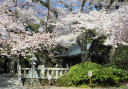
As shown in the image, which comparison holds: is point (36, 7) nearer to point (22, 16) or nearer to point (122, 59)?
point (22, 16)

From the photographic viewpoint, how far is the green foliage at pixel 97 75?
9.17 meters

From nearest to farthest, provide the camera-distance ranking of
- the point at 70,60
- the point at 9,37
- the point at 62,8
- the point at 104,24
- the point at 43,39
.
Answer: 1. the point at 104,24
2. the point at 9,37
3. the point at 43,39
4. the point at 62,8
5. the point at 70,60

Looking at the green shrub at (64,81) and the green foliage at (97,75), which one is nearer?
the green foliage at (97,75)

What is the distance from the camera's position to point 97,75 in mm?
9117

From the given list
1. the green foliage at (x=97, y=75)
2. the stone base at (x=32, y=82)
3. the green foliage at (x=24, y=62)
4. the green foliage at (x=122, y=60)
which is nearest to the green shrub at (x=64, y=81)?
the green foliage at (x=97, y=75)

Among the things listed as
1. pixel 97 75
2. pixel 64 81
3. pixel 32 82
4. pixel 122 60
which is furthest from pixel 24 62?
pixel 122 60

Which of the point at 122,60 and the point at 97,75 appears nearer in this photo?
the point at 97,75

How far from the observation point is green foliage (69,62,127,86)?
9173 mm

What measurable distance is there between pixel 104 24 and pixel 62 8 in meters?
5.71

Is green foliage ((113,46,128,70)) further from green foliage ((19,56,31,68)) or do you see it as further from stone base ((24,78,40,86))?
green foliage ((19,56,31,68))

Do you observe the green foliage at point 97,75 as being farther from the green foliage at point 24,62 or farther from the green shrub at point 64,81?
the green foliage at point 24,62

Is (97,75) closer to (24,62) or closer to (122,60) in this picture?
(122,60)

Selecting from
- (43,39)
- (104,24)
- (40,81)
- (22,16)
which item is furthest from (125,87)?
(22,16)

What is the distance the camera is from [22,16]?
12.5 metres
